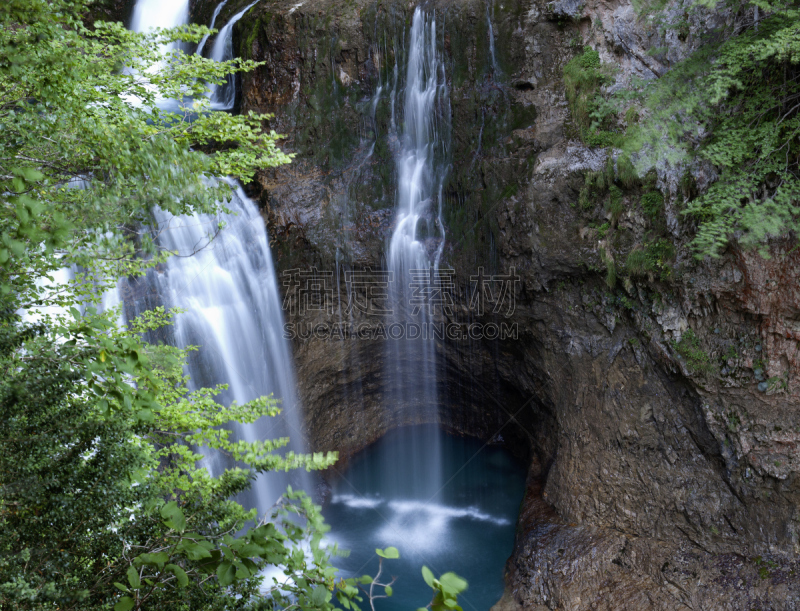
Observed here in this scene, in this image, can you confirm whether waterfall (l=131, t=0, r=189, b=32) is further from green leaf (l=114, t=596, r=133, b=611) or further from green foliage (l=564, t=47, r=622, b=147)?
green leaf (l=114, t=596, r=133, b=611)

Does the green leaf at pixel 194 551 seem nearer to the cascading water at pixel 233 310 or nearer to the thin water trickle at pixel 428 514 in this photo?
the cascading water at pixel 233 310

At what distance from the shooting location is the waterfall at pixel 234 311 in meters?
8.23

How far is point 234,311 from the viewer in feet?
29.5

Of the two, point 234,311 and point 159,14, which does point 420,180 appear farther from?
point 159,14

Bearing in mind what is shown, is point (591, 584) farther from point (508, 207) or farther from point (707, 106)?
point (707, 106)

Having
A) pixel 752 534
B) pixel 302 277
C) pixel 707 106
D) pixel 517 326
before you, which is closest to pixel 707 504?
pixel 752 534

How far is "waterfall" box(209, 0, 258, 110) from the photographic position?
10664mm

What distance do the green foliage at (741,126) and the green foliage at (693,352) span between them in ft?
4.14

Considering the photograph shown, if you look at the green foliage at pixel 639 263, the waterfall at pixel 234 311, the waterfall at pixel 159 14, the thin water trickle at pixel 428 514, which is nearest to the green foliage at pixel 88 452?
the waterfall at pixel 234 311

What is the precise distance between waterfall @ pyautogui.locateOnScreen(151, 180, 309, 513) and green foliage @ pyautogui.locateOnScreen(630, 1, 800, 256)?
649 centimetres

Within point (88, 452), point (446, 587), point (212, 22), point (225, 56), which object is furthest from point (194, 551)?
point (212, 22)

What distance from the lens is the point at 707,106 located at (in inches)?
238

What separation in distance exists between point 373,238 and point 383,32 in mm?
3939

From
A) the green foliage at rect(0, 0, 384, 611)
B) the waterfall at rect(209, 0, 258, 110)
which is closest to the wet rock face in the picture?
the waterfall at rect(209, 0, 258, 110)
